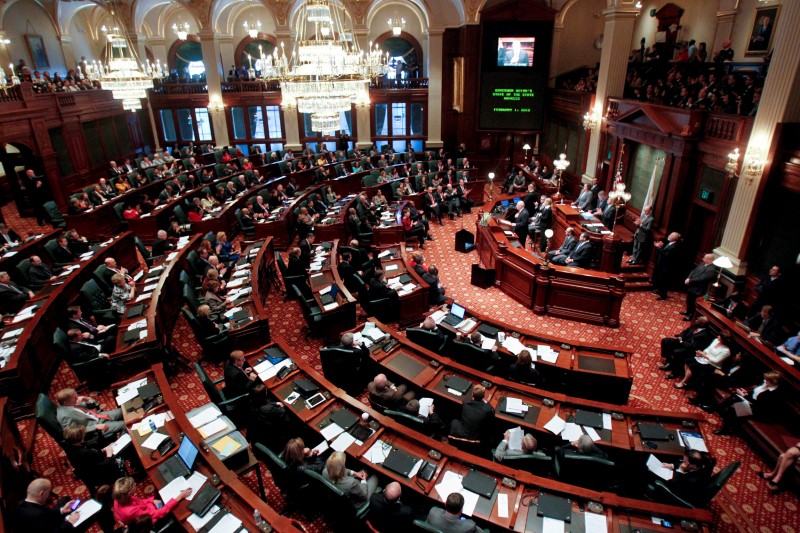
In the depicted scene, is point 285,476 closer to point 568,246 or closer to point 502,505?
point 502,505

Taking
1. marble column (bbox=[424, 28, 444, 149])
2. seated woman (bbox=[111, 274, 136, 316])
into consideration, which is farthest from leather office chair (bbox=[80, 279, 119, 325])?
marble column (bbox=[424, 28, 444, 149])

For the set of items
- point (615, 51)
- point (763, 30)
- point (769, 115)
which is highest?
point (763, 30)

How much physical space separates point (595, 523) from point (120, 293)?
855cm

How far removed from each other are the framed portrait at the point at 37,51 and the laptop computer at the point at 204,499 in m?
21.3

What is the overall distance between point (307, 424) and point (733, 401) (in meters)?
5.80

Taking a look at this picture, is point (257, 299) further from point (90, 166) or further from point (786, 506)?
point (90, 166)

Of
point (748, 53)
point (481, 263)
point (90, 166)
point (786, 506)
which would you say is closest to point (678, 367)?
point (786, 506)

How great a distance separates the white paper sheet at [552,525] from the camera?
14.3ft

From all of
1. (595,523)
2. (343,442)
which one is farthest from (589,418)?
(343,442)

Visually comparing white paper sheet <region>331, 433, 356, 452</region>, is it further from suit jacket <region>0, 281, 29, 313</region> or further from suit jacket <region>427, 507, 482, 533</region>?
suit jacket <region>0, 281, 29, 313</region>

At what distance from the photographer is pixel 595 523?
14.4 feet

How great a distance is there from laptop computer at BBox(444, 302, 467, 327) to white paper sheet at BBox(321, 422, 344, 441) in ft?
9.50

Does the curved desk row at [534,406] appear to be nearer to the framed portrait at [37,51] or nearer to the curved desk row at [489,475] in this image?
the curved desk row at [489,475]

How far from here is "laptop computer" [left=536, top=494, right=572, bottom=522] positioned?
4.45 m
